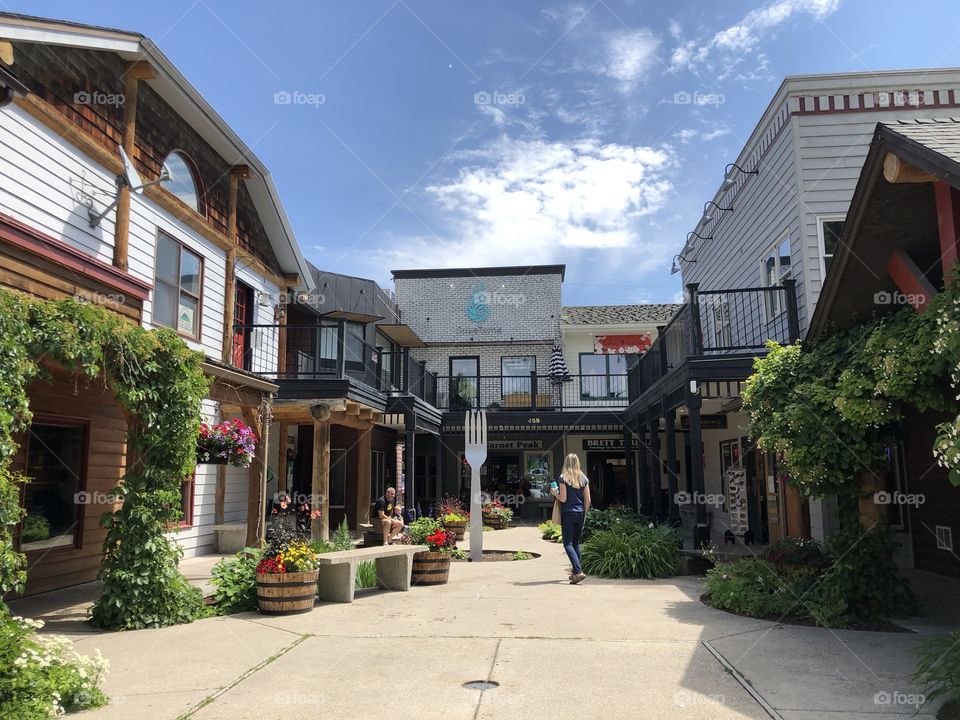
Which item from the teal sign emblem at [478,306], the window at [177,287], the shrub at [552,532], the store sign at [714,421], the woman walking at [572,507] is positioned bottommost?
the shrub at [552,532]

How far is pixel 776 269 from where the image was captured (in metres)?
12.0

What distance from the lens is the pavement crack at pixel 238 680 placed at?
14.4ft

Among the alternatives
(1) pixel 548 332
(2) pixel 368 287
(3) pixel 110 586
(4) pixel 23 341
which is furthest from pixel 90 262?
(1) pixel 548 332

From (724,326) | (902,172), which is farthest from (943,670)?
(724,326)

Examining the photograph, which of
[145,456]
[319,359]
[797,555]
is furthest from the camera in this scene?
[319,359]

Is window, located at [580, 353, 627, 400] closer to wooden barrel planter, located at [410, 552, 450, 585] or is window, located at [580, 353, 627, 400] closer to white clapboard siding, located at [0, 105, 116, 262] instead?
wooden barrel planter, located at [410, 552, 450, 585]

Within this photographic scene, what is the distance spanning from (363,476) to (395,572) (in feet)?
28.2

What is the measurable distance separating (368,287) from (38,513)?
42.5 ft

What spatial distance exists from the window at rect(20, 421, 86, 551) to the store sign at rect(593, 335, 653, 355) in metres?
18.9

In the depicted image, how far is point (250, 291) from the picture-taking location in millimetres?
14344

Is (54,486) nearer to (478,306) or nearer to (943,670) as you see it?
(943,670)

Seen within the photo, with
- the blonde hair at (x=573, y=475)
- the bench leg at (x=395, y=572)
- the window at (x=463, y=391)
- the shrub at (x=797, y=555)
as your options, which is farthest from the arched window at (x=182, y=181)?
the window at (x=463, y=391)

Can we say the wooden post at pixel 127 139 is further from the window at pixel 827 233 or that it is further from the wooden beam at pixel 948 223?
the window at pixel 827 233

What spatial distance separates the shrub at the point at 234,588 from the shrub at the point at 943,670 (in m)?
6.06
